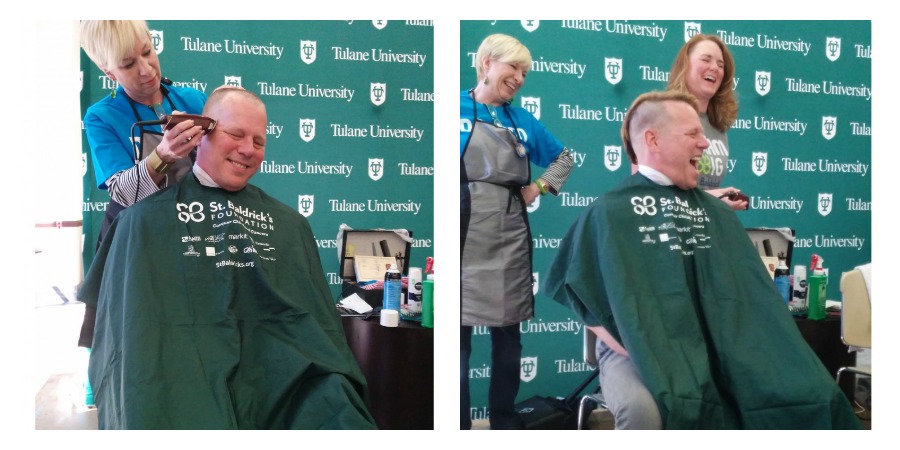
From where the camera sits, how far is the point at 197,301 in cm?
229

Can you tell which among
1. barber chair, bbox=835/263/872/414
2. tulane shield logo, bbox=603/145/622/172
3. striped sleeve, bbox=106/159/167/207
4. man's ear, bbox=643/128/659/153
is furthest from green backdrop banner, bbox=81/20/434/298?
barber chair, bbox=835/263/872/414

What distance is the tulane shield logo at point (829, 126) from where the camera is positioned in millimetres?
2572

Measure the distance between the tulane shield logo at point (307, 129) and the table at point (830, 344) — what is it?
1.78m

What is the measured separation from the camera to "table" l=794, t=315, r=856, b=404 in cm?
244

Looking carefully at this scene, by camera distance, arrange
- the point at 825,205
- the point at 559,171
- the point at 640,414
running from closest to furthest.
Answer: the point at 640,414, the point at 559,171, the point at 825,205

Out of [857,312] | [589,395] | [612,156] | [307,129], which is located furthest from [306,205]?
[857,312]

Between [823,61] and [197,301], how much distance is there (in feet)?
7.55

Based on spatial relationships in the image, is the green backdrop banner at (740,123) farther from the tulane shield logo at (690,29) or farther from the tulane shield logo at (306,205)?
the tulane shield logo at (306,205)

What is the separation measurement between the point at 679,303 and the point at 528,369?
1.84ft

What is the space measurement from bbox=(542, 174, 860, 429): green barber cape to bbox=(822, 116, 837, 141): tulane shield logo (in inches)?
19.0

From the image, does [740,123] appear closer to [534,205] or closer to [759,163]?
[759,163]

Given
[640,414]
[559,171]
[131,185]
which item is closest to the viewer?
[640,414]

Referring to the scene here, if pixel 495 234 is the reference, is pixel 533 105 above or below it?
above

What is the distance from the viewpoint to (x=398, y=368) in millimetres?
2527
